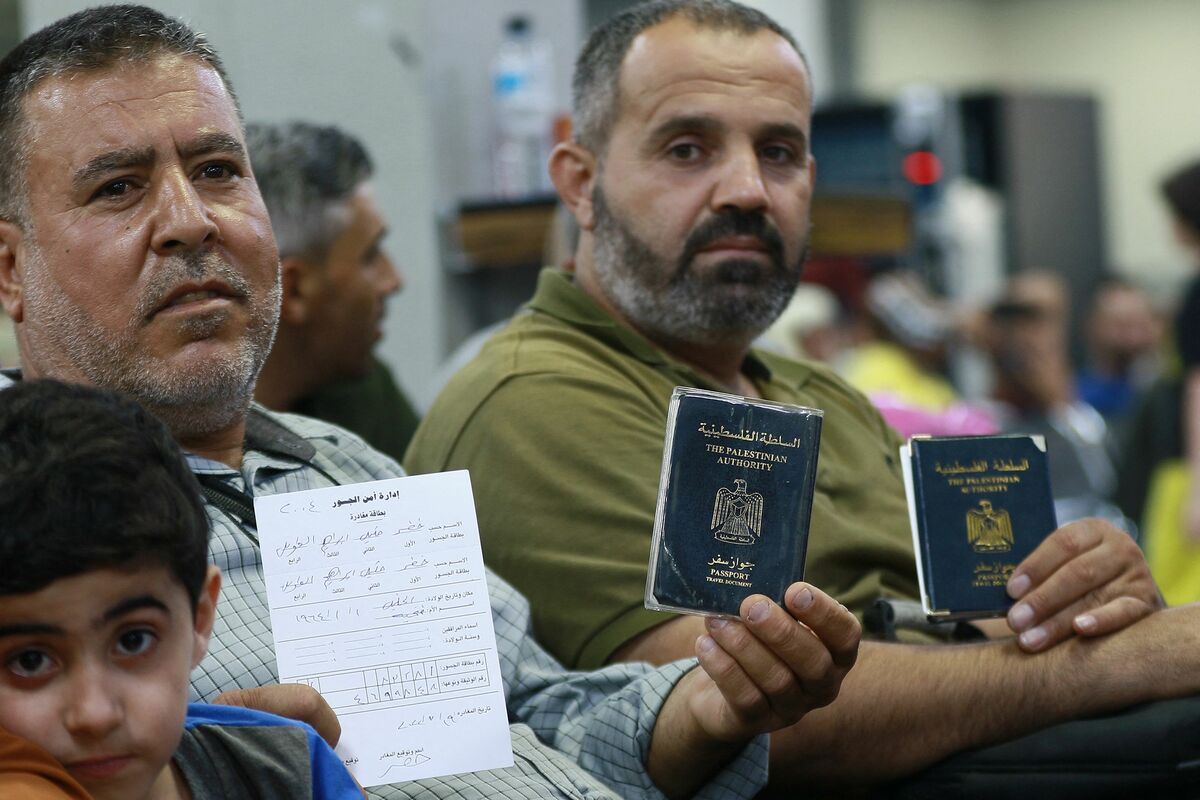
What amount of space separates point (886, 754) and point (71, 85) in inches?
50.8

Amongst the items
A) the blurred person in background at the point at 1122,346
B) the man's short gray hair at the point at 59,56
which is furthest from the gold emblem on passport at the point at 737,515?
the blurred person in background at the point at 1122,346

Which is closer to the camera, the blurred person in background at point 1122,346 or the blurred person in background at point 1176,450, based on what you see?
the blurred person in background at point 1176,450

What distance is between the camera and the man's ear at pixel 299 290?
312 cm

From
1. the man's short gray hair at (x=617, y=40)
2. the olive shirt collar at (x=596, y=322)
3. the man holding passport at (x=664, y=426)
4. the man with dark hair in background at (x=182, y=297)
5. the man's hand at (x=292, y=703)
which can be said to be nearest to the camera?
the man's hand at (x=292, y=703)

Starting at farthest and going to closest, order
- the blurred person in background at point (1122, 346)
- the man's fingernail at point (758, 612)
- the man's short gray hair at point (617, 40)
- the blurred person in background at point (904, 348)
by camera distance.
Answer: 1. the blurred person in background at point (1122, 346)
2. the blurred person in background at point (904, 348)
3. the man's short gray hair at point (617, 40)
4. the man's fingernail at point (758, 612)

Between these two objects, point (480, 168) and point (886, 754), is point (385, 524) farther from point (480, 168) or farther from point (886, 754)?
point (480, 168)

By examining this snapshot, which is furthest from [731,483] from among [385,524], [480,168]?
[480,168]

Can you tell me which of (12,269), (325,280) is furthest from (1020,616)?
(325,280)

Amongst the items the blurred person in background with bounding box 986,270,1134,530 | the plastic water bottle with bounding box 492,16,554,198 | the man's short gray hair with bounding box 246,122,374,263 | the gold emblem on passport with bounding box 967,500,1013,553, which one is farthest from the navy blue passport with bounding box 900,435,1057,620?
the blurred person in background with bounding box 986,270,1134,530

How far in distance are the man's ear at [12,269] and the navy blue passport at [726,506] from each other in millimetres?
821

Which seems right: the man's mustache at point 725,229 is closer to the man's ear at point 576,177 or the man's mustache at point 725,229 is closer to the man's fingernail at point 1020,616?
the man's ear at point 576,177

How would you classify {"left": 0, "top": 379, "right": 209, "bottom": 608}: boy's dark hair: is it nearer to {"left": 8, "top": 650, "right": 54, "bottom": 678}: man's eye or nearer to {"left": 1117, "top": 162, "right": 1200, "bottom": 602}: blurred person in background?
{"left": 8, "top": 650, "right": 54, "bottom": 678}: man's eye

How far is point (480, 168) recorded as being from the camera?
4.70 m

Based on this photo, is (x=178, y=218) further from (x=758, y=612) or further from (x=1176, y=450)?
(x=1176, y=450)
